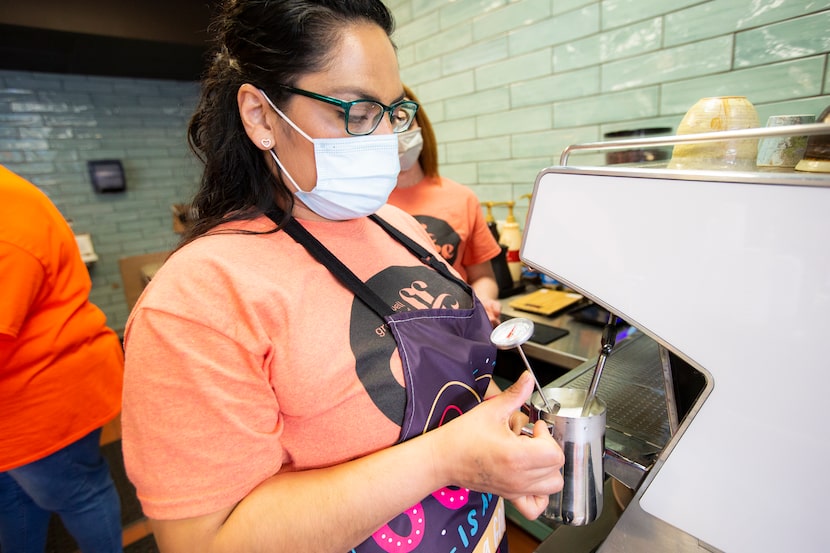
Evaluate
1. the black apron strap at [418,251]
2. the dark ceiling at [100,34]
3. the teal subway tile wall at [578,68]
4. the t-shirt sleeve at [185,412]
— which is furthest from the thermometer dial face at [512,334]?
the dark ceiling at [100,34]

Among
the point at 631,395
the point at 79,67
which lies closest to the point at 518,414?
the point at 631,395

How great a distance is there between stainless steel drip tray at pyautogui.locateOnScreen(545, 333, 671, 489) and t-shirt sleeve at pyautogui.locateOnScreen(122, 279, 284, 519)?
54 cm

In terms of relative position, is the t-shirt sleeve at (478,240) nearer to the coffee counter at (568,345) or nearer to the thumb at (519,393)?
the coffee counter at (568,345)

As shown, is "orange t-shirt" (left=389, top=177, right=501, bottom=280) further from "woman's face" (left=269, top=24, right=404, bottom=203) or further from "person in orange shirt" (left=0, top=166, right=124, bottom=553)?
"person in orange shirt" (left=0, top=166, right=124, bottom=553)

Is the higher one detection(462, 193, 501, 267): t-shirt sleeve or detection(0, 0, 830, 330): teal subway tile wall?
detection(0, 0, 830, 330): teal subway tile wall

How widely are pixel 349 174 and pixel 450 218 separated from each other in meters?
0.93

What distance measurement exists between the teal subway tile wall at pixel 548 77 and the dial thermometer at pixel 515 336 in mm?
663

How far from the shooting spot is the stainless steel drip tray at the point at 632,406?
2.22 feet

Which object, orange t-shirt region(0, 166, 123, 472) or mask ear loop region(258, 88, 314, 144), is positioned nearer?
mask ear loop region(258, 88, 314, 144)

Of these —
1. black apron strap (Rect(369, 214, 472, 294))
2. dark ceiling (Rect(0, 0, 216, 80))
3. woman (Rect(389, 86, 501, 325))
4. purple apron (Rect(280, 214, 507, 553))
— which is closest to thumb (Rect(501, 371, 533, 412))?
purple apron (Rect(280, 214, 507, 553))

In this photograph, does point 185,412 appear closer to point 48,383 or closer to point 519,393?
point 519,393

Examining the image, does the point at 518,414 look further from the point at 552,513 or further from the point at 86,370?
the point at 86,370

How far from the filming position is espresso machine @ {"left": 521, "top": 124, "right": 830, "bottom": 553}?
1.46 feet

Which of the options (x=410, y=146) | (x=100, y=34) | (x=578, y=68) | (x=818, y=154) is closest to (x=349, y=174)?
(x=818, y=154)
